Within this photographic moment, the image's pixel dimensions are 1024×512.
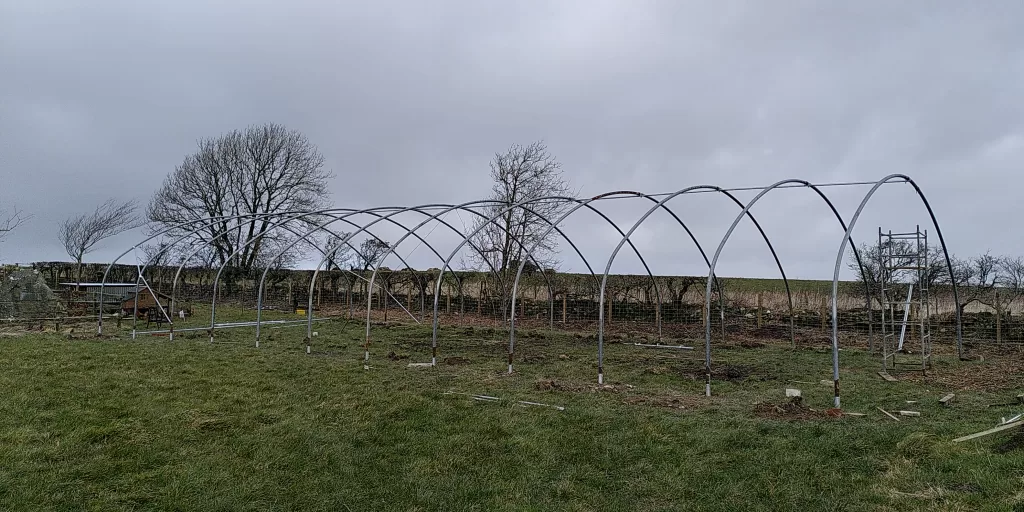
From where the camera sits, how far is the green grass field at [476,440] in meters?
4.52

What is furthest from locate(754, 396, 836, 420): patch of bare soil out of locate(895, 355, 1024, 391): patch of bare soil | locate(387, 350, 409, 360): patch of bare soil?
locate(387, 350, 409, 360): patch of bare soil

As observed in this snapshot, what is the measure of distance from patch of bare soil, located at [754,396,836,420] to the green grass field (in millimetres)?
63

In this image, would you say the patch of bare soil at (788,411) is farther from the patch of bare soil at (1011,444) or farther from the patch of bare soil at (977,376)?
the patch of bare soil at (977,376)

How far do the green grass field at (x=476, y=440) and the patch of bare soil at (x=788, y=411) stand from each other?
0.06 meters

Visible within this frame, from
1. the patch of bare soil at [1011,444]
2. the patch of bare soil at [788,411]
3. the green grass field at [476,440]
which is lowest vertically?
the green grass field at [476,440]

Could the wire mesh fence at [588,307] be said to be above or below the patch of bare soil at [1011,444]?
above

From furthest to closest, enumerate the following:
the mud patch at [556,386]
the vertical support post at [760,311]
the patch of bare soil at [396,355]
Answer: the vertical support post at [760,311] → the patch of bare soil at [396,355] → the mud patch at [556,386]

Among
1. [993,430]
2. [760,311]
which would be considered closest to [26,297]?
[760,311]

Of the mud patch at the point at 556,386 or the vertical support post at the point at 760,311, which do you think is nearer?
the mud patch at the point at 556,386

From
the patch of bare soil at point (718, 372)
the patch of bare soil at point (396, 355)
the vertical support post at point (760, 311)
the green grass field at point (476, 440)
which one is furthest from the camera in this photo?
the vertical support post at point (760, 311)

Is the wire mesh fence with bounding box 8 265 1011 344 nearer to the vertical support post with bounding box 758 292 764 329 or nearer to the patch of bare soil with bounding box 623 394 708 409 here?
the vertical support post with bounding box 758 292 764 329

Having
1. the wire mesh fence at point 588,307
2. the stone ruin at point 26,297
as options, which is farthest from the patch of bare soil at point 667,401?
the stone ruin at point 26,297

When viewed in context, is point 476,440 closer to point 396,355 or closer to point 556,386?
point 556,386

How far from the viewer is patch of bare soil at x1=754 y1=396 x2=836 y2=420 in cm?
677
